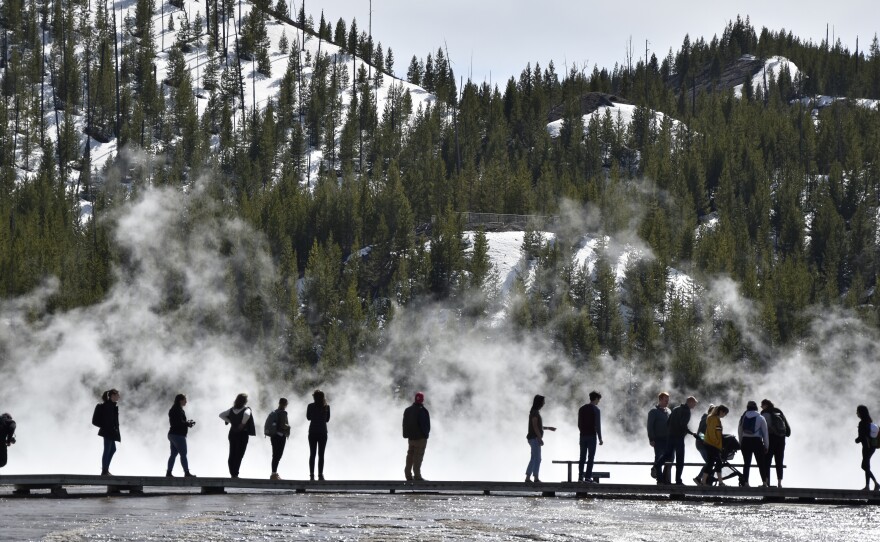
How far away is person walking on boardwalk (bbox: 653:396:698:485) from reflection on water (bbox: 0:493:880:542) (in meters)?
1.90

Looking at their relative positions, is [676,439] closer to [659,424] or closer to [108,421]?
[659,424]

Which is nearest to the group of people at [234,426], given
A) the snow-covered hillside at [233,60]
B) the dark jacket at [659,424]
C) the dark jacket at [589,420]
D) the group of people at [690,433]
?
the group of people at [690,433]

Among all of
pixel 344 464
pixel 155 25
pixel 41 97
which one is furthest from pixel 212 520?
pixel 155 25

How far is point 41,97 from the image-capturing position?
114 meters

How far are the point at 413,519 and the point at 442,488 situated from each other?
4751 millimetres

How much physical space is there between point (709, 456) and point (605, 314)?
168ft

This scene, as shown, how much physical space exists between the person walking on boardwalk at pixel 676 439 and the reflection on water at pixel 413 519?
190cm

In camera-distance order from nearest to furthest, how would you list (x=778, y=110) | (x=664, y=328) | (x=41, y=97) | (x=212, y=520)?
1. (x=212, y=520)
2. (x=664, y=328)
3. (x=41, y=97)
4. (x=778, y=110)

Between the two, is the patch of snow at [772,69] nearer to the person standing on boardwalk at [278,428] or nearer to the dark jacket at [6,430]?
the person standing on boardwalk at [278,428]

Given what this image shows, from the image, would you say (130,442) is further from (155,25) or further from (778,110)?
(155,25)

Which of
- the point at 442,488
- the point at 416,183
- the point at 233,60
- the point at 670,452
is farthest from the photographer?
the point at 233,60

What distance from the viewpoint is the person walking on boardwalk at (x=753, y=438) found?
19781mm

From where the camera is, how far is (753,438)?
19.9 m

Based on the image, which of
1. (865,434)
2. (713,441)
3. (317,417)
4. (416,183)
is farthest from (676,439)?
(416,183)
